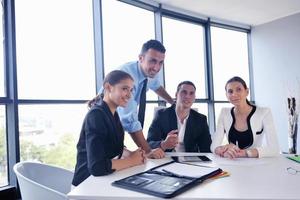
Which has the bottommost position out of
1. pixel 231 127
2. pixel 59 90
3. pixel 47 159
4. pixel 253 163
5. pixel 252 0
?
pixel 47 159

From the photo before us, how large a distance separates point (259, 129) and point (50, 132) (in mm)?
1973

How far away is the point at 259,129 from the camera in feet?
6.28

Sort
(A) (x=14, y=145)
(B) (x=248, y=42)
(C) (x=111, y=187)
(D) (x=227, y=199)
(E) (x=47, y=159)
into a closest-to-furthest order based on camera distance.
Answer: (D) (x=227, y=199), (C) (x=111, y=187), (A) (x=14, y=145), (E) (x=47, y=159), (B) (x=248, y=42)

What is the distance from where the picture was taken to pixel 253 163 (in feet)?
4.78

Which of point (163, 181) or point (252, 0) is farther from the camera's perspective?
point (252, 0)

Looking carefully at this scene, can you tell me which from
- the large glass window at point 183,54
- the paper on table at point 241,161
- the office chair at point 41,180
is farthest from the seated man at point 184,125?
the large glass window at point 183,54

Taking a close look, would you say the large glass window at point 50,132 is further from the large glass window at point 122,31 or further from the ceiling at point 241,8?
the ceiling at point 241,8

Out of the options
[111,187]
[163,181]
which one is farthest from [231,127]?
[111,187]

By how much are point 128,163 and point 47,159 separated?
5.26 feet

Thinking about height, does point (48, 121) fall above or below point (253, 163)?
above

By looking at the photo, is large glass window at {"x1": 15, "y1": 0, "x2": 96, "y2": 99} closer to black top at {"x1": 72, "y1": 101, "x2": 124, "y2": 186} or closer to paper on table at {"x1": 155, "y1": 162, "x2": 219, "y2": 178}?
black top at {"x1": 72, "y1": 101, "x2": 124, "y2": 186}

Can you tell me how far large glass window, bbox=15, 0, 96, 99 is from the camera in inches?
100

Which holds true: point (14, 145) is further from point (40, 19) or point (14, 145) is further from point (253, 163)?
point (253, 163)

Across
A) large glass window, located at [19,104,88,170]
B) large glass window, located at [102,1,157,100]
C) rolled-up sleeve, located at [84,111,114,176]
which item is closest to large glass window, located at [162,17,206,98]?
large glass window, located at [102,1,157,100]
